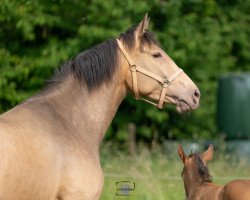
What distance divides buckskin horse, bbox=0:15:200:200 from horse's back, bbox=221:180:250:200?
0.82 meters

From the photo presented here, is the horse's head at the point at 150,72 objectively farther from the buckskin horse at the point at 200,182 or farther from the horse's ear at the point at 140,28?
the buckskin horse at the point at 200,182

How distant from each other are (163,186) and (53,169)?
4.47 metres

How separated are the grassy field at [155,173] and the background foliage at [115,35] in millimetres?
2878

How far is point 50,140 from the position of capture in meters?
4.79

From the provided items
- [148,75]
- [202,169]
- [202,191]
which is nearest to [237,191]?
[202,191]

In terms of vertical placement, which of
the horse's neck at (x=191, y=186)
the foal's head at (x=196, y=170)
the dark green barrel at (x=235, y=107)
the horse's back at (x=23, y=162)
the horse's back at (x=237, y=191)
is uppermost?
the horse's back at (x=23, y=162)

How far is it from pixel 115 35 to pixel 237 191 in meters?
9.83

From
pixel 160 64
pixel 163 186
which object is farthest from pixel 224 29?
pixel 160 64

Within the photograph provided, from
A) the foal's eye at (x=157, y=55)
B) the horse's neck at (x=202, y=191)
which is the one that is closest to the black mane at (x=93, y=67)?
the foal's eye at (x=157, y=55)

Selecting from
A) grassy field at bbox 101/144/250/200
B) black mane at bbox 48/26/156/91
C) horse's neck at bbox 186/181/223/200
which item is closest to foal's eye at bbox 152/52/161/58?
black mane at bbox 48/26/156/91

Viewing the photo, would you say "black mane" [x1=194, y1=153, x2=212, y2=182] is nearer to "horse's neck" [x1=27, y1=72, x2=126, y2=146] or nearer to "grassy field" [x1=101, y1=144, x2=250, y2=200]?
"grassy field" [x1=101, y1=144, x2=250, y2=200]

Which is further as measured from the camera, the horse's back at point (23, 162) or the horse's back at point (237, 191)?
→ the horse's back at point (237, 191)

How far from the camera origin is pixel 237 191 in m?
6.03

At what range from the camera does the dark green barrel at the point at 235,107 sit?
14203mm
